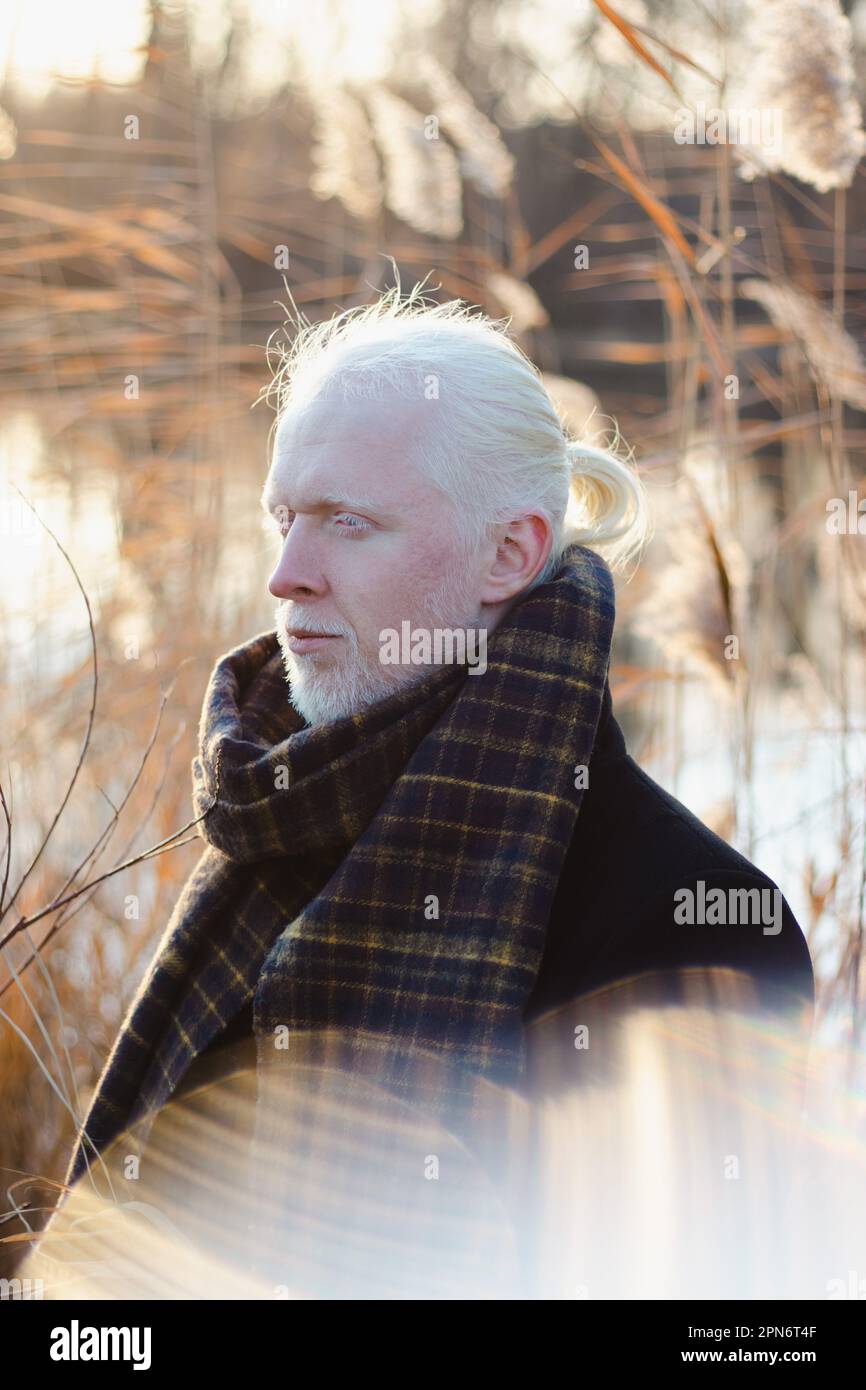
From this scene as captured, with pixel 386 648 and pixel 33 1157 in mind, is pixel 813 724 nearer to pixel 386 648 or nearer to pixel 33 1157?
pixel 386 648

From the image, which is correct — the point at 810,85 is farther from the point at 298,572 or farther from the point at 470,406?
the point at 298,572

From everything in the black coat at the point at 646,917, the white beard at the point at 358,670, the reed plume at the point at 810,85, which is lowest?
the black coat at the point at 646,917

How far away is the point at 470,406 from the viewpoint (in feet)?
5.54

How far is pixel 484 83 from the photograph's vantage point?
745cm

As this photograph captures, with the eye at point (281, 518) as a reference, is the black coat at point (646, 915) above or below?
below

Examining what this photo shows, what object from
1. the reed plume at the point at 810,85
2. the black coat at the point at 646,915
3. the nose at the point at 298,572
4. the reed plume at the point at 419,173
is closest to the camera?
the black coat at the point at 646,915

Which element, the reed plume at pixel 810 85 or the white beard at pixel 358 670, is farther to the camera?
the reed plume at pixel 810 85

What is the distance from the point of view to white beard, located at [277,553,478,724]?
1.64 metres

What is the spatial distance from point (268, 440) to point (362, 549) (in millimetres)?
1053

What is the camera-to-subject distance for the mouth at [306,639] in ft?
5.38

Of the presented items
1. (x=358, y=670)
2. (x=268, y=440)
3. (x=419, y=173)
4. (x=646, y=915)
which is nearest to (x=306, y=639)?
A: (x=358, y=670)

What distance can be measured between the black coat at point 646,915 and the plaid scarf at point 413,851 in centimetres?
6

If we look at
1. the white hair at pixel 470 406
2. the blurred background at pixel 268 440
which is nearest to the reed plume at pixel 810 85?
the blurred background at pixel 268 440

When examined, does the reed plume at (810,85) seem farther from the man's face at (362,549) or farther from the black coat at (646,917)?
the black coat at (646,917)
